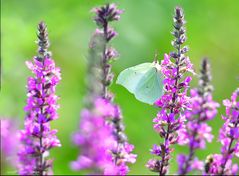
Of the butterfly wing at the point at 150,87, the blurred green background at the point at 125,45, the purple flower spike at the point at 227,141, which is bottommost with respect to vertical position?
the purple flower spike at the point at 227,141

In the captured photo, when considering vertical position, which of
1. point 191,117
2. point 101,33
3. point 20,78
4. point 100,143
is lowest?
point 100,143

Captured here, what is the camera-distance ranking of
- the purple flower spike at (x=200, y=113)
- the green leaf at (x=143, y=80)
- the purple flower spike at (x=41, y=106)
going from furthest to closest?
the green leaf at (x=143, y=80)
the purple flower spike at (x=200, y=113)
the purple flower spike at (x=41, y=106)

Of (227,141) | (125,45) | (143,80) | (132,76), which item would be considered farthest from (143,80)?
(125,45)

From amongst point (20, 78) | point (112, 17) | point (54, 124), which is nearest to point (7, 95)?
point (20, 78)

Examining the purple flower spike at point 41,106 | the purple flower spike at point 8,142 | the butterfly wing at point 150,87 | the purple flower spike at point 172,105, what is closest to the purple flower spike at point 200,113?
the purple flower spike at point 172,105

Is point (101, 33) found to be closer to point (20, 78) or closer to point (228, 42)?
point (20, 78)

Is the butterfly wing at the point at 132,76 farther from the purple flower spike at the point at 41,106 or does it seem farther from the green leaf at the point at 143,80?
the purple flower spike at the point at 41,106

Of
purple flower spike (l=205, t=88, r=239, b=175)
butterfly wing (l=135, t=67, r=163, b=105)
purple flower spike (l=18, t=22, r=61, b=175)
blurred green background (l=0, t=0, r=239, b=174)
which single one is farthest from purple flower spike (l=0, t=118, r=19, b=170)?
blurred green background (l=0, t=0, r=239, b=174)
